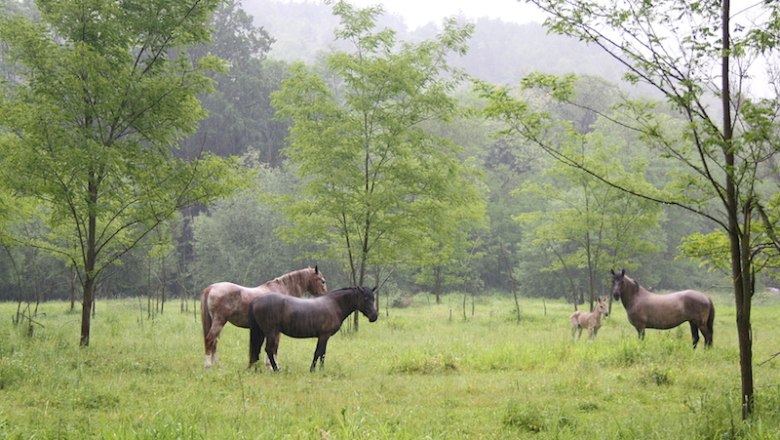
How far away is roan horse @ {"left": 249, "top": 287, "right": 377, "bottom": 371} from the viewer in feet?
36.3

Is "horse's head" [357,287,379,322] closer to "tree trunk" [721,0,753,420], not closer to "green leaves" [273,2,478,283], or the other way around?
"tree trunk" [721,0,753,420]

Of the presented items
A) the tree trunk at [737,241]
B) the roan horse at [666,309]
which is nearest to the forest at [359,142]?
the tree trunk at [737,241]

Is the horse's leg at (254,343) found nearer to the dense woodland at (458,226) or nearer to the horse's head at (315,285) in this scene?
the horse's head at (315,285)

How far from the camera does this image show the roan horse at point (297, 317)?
11.1 m

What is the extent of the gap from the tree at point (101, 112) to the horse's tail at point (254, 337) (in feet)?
10.8

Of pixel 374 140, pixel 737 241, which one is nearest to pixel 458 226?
pixel 374 140

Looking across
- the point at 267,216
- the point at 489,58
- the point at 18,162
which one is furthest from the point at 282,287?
the point at 489,58

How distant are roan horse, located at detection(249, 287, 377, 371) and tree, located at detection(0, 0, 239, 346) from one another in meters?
3.44

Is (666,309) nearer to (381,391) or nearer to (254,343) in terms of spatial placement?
(381,391)

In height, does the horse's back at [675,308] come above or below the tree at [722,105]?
below

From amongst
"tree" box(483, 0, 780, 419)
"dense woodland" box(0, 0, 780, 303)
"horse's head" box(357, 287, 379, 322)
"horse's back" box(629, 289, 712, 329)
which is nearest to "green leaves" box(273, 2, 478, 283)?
"dense woodland" box(0, 0, 780, 303)

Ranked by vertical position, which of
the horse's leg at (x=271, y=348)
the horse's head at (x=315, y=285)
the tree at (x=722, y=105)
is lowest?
the horse's leg at (x=271, y=348)

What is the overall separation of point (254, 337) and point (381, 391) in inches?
121

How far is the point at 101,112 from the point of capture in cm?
1302
